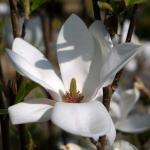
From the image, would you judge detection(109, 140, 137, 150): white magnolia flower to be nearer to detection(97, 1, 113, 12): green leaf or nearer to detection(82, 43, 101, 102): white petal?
detection(82, 43, 101, 102): white petal

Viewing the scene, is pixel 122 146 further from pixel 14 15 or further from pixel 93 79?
pixel 14 15

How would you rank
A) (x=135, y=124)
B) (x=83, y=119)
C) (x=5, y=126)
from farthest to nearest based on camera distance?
(x=135, y=124) < (x=5, y=126) < (x=83, y=119)

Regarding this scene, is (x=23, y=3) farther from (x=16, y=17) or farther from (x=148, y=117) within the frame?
(x=148, y=117)

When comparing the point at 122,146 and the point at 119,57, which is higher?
the point at 119,57

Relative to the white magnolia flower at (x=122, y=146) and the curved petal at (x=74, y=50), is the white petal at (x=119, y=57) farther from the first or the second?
the white magnolia flower at (x=122, y=146)

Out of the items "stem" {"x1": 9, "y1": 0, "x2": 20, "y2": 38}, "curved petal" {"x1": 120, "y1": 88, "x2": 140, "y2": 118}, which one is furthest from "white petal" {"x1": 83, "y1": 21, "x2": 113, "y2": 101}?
"curved petal" {"x1": 120, "y1": 88, "x2": 140, "y2": 118}

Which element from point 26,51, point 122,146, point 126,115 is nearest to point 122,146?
point 122,146

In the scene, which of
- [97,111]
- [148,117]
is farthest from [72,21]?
[148,117]
